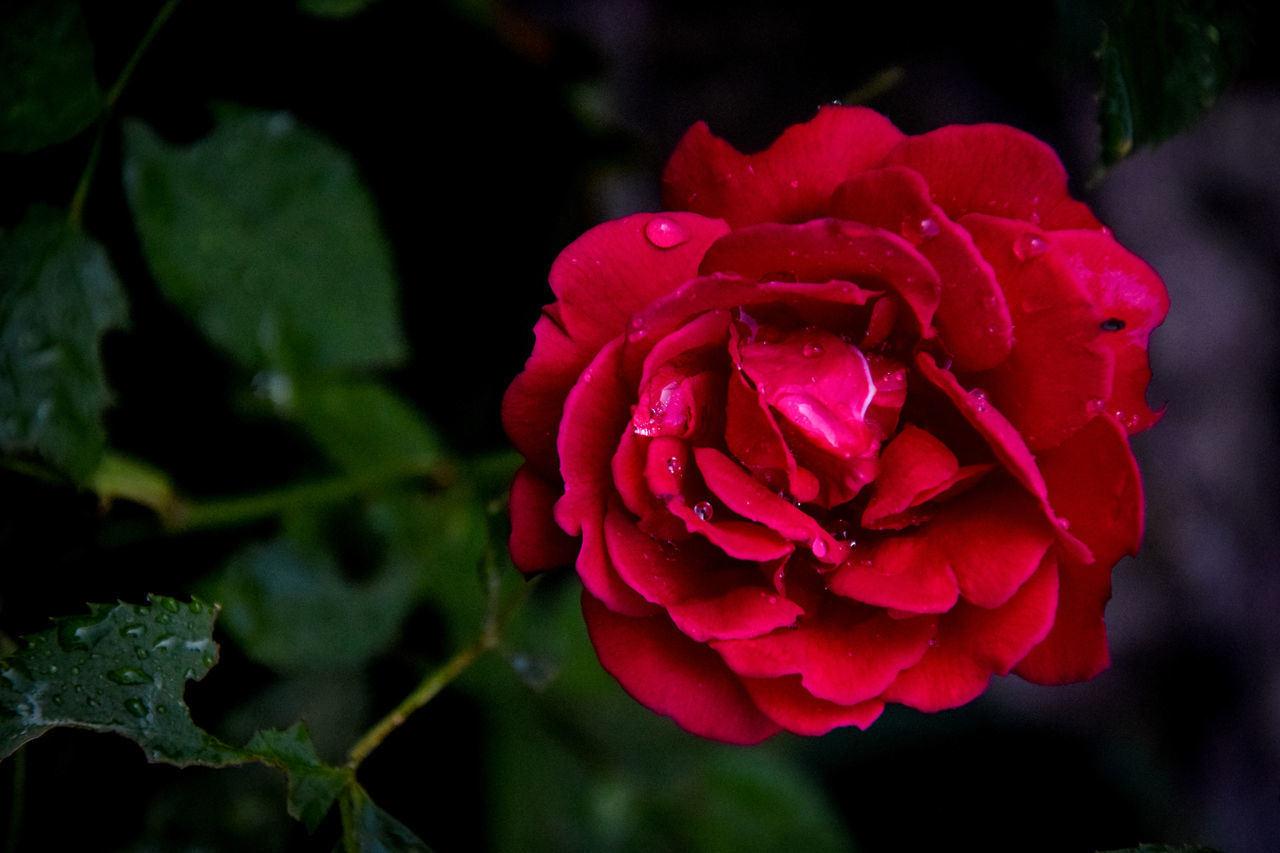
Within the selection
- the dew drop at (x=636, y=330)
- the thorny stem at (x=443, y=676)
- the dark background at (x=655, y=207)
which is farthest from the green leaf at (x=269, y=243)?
the dew drop at (x=636, y=330)

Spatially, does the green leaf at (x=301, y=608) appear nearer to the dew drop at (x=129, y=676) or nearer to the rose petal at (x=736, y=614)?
the dew drop at (x=129, y=676)

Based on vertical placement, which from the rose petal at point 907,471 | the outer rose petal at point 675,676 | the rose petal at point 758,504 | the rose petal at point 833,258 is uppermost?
the rose petal at point 833,258

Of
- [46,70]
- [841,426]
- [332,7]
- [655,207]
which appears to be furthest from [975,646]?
[655,207]

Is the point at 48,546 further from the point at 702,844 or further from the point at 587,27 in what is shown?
the point at 587,27

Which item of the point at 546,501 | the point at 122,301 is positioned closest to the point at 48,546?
the point at 122,301

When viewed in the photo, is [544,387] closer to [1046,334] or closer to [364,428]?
[1046,334]

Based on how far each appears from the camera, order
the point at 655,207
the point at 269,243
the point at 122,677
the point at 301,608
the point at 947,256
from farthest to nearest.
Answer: the point at 655,207
the point at 301,608
the point at 269,243
the point at 122,677
the point at 947,256
